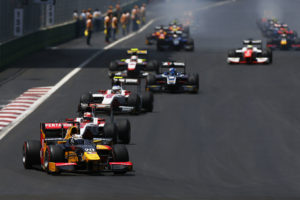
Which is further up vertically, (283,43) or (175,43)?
(283,43)

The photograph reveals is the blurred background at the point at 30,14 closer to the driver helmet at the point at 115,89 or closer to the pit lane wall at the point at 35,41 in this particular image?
the pit lane wall at the point at 35,41

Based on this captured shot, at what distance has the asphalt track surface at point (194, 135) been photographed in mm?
17641

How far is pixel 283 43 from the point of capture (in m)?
55.8

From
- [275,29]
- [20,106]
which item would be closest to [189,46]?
[275,29]

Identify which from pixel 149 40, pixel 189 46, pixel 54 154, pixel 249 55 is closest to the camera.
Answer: pixel 54 154

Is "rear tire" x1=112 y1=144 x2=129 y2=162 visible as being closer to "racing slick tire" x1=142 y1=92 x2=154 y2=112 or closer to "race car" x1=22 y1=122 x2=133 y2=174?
"race car" x1=22 y1=122 x2=133 y2=174

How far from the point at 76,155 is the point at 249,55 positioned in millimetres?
27625

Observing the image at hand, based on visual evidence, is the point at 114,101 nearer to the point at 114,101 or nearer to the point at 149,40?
the point at 114,101

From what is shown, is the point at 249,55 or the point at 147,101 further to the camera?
the point at 249,55

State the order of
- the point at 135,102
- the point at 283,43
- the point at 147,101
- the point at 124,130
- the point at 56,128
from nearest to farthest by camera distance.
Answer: the point at 56,128
the point at 124,130
the point at 135,102
the point at 147,101
the point at 283,43

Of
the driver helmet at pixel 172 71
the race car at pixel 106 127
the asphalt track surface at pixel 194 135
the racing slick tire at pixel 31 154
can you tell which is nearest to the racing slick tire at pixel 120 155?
the asphalt track surface at pixel 194 135

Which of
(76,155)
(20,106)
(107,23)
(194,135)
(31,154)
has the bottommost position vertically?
→ (20,106)

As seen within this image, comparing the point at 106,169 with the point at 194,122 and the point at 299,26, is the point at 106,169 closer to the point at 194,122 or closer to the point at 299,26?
the point at 194,122

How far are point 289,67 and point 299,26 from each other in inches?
1842
